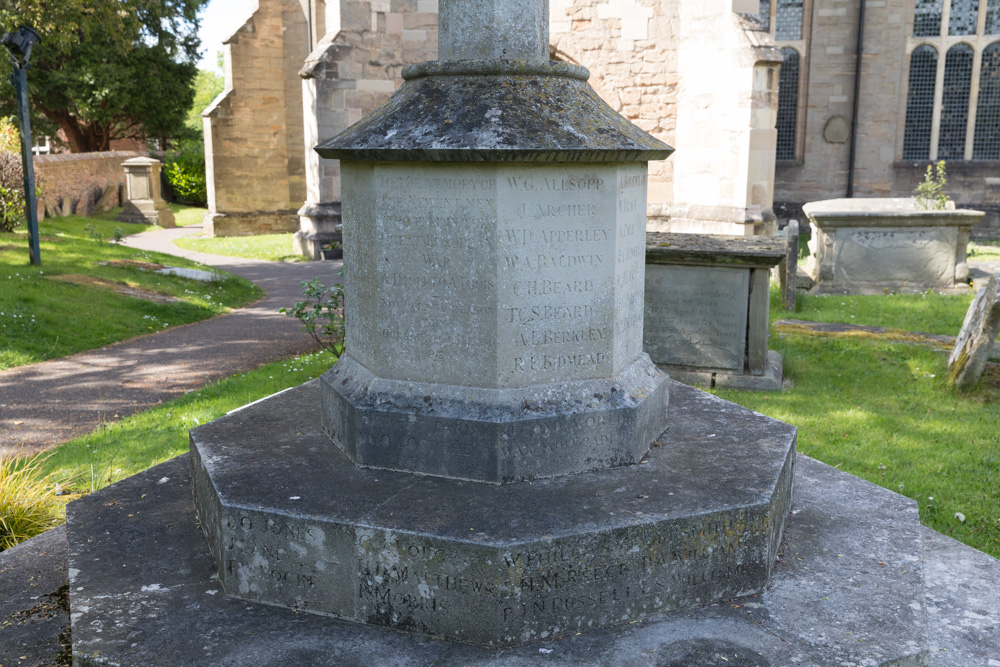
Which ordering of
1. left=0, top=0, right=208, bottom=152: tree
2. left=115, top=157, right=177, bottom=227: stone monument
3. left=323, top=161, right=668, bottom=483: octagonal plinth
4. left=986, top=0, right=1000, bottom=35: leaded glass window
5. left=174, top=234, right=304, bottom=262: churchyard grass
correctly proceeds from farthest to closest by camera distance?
left=0, top=0, right=208, bottom=152: tree
left=115, top=157, right=177, bottom=227: stone monument
left=986, top=0, right=1000, bottom=35: leaded glass window
left=174, top=234, right=304, bottom=262: churchyard grass
left=323, top=161, right=668, bottom=483: octagonal plinth

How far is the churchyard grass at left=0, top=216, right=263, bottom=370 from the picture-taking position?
9.45m

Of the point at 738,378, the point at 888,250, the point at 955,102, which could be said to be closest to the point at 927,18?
the point at 955,102

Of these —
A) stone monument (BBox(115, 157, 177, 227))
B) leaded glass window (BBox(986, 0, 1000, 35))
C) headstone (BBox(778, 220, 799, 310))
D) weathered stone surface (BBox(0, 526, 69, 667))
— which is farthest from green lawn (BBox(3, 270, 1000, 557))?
stone monument (BBox(115, 157, 177, 227))

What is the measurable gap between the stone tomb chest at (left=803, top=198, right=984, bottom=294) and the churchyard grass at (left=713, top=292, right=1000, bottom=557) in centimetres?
221

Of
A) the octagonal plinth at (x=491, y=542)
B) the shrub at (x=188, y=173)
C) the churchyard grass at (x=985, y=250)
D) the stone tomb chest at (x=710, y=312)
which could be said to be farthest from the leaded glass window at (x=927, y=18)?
the shrub at (x=188, y=173)

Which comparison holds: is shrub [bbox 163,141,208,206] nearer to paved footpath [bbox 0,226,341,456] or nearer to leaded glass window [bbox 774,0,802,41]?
paved footpath [bbox 0,226,341,456]

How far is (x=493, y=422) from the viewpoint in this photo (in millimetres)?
3504

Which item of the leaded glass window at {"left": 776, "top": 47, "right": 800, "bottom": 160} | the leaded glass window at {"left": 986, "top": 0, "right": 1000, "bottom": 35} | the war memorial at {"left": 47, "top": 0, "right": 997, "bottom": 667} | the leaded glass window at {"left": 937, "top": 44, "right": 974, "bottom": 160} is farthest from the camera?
the leaded glass window at {"left": 776, "top": 47, "right": 800, "bottom": 160}

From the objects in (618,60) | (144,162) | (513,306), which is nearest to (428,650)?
(513,306)

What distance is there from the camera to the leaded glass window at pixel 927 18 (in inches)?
789

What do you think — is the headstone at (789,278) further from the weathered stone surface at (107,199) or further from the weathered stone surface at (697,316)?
the weathered stone surface at (107,199)

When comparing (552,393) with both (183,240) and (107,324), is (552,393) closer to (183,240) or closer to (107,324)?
(107,324)

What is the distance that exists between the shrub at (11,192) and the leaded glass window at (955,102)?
2001 cm

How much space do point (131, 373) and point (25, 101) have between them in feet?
21.3
